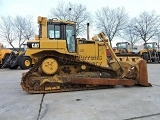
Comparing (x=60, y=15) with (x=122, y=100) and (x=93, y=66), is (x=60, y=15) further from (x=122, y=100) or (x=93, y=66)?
(x=122, y=100)

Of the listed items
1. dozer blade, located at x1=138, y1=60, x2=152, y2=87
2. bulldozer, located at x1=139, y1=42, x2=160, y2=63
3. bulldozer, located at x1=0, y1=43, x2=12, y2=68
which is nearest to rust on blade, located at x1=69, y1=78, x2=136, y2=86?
dozer blade, located at x1=138, y1=60, x2=152, y2=87

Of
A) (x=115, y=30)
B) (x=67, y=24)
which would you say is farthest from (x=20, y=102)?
(x=115, y=30)

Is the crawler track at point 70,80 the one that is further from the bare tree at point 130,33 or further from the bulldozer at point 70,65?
the bare tree at point 130,33

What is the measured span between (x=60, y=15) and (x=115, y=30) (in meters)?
11.3

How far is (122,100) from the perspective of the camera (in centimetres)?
543

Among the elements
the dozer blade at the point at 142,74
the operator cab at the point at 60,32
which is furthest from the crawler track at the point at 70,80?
the operator cab at the point at 60,32

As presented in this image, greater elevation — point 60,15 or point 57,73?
point 60,15

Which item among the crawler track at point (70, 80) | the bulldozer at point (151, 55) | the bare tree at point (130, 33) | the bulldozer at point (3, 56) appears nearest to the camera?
the crawler track at point (70, 80)

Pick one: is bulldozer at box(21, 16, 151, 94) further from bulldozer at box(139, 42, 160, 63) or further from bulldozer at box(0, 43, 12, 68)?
bulldozer at box(139, 42, 160, 63)

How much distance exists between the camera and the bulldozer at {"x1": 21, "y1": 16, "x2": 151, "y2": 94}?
680cm

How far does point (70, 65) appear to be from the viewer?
289 inches

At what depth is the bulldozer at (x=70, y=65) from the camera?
6.80 meters

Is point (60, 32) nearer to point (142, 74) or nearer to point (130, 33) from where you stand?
point (142, 74)

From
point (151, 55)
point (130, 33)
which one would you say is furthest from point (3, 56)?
point (130, 33)
